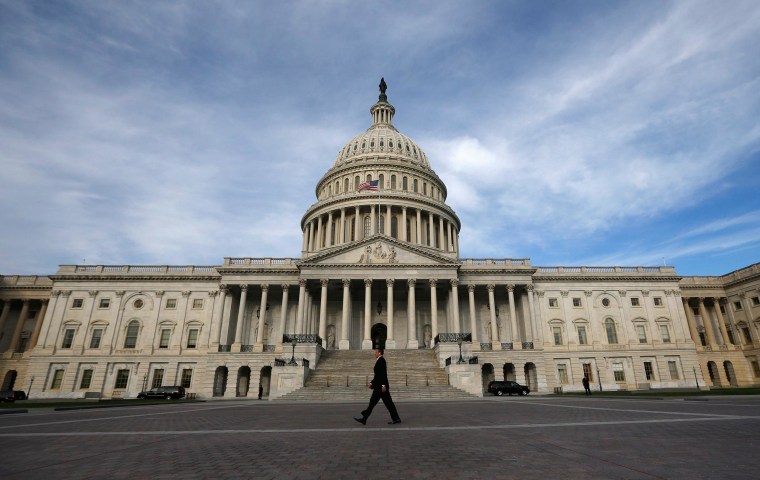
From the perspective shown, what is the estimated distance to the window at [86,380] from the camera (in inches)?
1951

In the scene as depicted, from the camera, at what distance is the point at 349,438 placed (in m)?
8.52

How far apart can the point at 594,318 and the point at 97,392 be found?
61186mm

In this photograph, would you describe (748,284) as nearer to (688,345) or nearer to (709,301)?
(709,301)

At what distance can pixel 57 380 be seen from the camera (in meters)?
49.7

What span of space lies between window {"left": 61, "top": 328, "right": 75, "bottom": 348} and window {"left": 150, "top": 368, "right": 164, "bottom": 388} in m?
11.5

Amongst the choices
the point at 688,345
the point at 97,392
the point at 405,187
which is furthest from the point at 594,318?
the point at 97,392

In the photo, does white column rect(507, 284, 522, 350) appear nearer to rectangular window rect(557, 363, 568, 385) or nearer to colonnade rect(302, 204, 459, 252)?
rectangular window rect(557, 363, 568, 385)

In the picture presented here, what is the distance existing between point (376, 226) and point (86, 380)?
4221 cm

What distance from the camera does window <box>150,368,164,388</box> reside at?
4972 centimetres

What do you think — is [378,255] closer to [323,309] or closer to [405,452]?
[323,309]

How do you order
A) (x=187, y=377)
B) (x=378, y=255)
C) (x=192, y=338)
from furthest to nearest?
1. (x=192, y=338)
2. (x=187, y=377)
3. (x=378, y=255)

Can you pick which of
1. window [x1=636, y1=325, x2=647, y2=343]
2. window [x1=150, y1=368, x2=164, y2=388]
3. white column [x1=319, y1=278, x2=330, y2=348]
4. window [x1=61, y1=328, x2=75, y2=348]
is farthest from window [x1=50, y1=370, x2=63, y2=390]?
window [x1=636, y1=325, x2=647, y2=343]

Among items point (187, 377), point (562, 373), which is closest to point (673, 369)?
point (562, 373)

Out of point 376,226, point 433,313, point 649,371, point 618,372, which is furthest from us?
point 376,226
